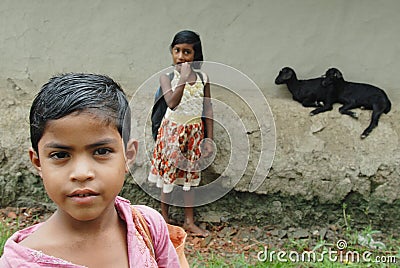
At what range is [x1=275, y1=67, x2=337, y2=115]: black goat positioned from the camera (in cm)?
457

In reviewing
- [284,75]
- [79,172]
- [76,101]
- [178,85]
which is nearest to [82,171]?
→ [79,172]

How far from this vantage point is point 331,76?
452cm

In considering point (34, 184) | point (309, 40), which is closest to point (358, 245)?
point (309, 40)

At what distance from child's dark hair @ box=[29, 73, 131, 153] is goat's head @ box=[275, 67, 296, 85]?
10.7ft

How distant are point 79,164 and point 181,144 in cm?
275

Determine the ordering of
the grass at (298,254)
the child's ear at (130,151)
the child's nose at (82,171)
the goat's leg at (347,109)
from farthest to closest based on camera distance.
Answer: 1. the goat's leg at (347,109)
2. the grass at (298,254)
3. the child's ear at (130,151)
4. the child's nose at (82,171)

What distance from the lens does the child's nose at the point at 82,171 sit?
1.30 meters

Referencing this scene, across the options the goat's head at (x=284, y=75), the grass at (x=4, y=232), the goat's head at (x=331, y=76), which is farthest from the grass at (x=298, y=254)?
the goat's head at (x=284, y=75)

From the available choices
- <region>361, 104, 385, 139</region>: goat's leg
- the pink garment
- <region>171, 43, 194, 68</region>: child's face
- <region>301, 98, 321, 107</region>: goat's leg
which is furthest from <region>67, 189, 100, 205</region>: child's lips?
<region>301, 98, 321, 107</region>: goat's leg

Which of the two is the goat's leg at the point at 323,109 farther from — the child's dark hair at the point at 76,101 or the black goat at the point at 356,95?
the child's dark hair at the point at 76,101

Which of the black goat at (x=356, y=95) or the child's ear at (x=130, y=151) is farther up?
the black goat at (x=356, y=95)

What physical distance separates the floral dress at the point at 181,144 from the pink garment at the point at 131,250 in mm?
2376

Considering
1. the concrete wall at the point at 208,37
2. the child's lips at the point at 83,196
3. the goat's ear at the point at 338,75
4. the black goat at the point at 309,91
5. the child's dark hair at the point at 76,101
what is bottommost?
the child's lips at the point at 83,196

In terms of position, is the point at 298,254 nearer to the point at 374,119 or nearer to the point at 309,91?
the point at 374,119
